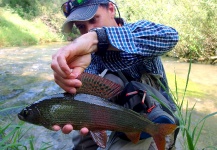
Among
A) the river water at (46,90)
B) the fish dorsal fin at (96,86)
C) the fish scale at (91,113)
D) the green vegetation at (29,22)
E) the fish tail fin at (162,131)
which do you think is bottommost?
the green vegetation at (29,22)

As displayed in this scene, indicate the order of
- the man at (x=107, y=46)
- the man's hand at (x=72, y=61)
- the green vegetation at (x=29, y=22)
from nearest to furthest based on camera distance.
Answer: the man's hand at (x=72, y=61) < the man at (x=107, y=46) < the green vegetation at (x=29, y=22)

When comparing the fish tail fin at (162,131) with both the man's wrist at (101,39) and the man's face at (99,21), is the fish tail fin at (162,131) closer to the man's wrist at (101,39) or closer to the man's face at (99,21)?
the man's wrist at (101,39)

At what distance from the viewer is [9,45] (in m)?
16.8

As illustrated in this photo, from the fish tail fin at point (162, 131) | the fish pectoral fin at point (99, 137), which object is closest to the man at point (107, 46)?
the fish pectoral fin at point (99, 137)

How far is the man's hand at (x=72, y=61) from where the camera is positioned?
50.8 inches

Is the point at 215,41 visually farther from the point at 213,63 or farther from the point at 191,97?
the point at 191,97

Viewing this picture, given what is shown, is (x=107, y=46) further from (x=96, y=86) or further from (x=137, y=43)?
(x=96, y=86)

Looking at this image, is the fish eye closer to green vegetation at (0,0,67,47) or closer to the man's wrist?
the man's wrist

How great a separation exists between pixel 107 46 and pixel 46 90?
3.94 m

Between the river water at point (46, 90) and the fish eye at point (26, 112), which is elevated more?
the fish eye at point (26, 112)

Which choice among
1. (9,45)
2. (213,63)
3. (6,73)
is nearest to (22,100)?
(6,73)

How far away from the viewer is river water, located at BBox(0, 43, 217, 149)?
135 inches

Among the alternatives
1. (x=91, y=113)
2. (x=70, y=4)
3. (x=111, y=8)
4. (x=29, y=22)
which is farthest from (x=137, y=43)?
(x=29, y=22)

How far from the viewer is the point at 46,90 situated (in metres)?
5.50
